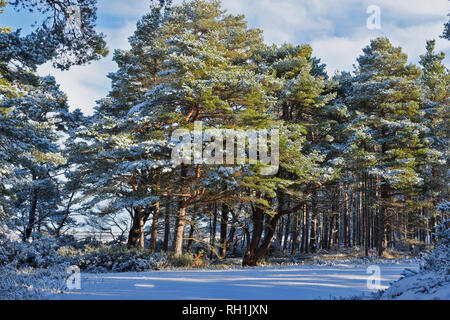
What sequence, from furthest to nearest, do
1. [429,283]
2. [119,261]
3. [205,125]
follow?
[205,125], [119,261], [429,283]

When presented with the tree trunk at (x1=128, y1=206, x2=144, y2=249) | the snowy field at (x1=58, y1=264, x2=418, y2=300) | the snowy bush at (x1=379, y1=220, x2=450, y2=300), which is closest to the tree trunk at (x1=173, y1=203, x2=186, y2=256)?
the tree trunk at (x1=128, y1=206, x2=144, y2=249)

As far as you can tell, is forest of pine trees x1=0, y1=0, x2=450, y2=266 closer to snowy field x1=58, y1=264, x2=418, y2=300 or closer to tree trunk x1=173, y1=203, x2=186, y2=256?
tree trunk x1=173, y1=203, x2=186, y2=256

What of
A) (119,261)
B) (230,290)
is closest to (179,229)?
(119,261)

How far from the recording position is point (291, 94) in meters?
17.1

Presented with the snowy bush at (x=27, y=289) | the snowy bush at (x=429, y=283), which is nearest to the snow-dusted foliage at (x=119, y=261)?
the snowy bush at (x=27, y=289)

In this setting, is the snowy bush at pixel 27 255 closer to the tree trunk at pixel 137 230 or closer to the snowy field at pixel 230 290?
the tree trunk at pixel 137 230

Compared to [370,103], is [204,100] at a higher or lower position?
lower

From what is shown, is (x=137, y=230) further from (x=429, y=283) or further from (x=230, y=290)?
(x=429, y=283)

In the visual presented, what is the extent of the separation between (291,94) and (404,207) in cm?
931

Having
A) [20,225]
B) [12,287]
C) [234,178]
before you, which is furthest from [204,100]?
[20,225]

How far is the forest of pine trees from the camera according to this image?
13.4 m

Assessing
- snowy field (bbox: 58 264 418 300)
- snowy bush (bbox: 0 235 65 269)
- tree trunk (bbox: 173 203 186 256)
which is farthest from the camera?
tree trunk (bbox: 173 203 186 256)

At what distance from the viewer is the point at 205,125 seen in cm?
1532
